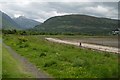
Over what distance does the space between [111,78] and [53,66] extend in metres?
9.33

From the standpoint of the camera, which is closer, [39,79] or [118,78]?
[118,78]

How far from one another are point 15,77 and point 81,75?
14.0 ft

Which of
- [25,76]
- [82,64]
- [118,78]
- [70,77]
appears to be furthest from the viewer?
[82,64]

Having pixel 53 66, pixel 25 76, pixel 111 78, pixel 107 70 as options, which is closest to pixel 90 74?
pixel 107 70

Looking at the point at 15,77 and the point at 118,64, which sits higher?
the point at 118,64

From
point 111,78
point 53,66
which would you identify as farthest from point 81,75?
point 53,66

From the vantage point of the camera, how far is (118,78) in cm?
1433

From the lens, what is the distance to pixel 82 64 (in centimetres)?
2236

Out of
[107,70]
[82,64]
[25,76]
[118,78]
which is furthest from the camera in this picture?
[82,64]

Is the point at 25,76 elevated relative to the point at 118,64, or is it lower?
lower

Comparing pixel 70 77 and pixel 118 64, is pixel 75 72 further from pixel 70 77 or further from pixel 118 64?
pixel 118 64

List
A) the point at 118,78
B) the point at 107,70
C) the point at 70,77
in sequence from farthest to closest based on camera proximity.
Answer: the point at 70,77 → the point at 107,70 → the point at 118,78

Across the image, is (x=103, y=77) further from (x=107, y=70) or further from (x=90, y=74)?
(x=90, y=74)

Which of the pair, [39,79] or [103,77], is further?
[39,79]
